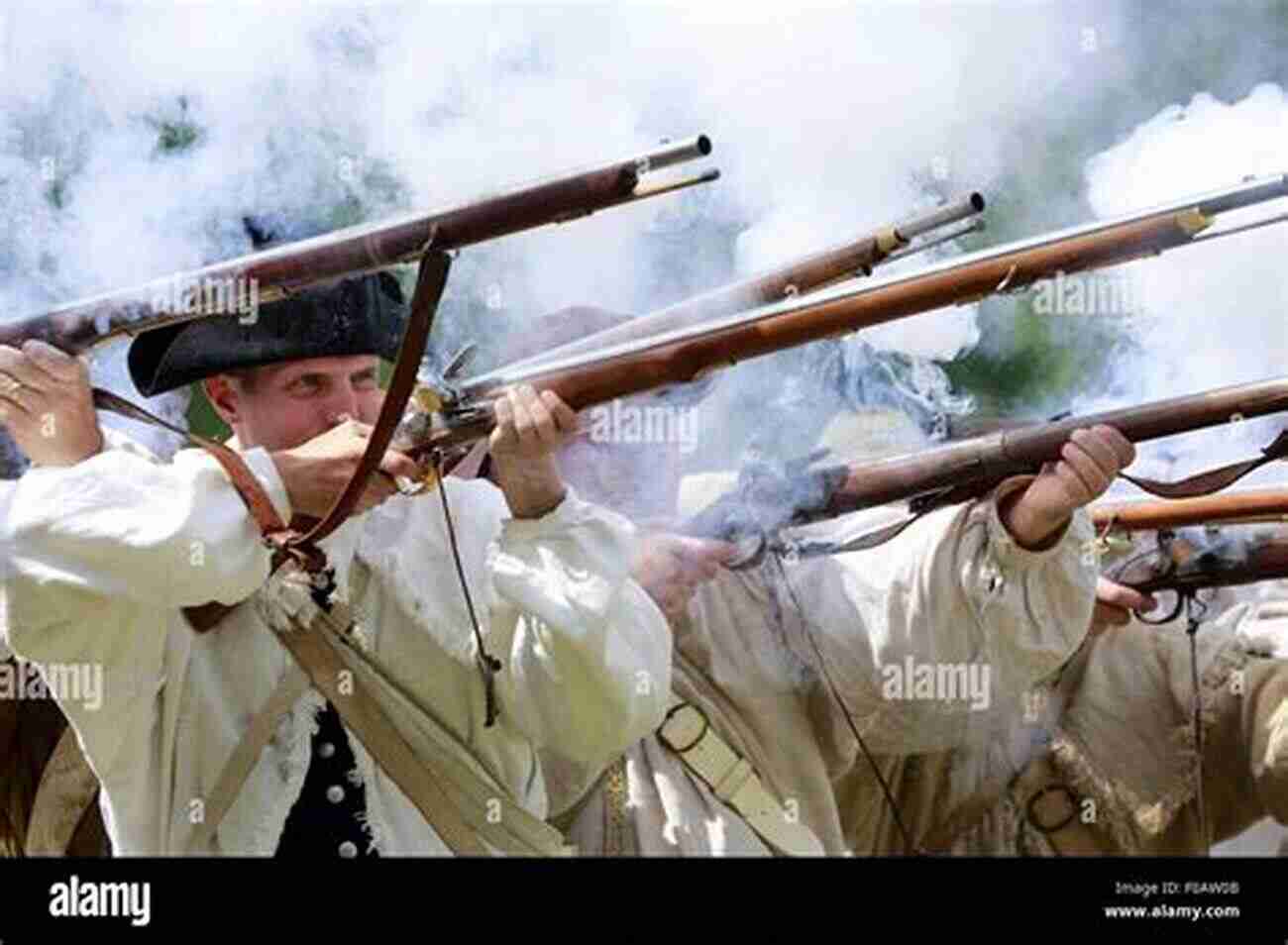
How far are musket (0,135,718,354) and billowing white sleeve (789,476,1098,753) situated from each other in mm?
935

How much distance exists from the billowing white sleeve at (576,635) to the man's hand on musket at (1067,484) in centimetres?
83

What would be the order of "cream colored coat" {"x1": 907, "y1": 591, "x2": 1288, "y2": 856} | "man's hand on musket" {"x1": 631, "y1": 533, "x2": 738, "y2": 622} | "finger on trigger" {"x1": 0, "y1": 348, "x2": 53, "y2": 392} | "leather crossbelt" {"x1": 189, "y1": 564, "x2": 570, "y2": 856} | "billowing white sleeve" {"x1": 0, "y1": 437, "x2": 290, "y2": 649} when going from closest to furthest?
"billowing white sleeve" {"x1": 0, "y1": 437, "x2": 290, "y2": 649}, "leather crossbelt" {"x1": 189, "y1": 564, "x2": 570, "y2": 856}, "finger on trigger" {"x1": 0, "y1": 348, "x2": 53, "y2": 392}, "man's hand on musket" {"x1": 631, "y1": 533, "x2": 738, "y2": 622}, "cream colored coat" {"x1": 907, "y1": 591, "x2": 1288, "y2": 856}

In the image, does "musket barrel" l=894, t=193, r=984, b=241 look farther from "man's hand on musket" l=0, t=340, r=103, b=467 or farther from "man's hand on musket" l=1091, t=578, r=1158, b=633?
"man's hand on musket" l=0, t=340, r=103, b=467

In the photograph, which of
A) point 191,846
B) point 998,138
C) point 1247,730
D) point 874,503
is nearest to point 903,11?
point 998,138

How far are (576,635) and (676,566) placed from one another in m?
0.55

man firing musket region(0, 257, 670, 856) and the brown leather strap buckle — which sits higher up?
man firing musket region(0, 257, 670, 856)

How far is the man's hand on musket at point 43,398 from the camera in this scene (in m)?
7.33

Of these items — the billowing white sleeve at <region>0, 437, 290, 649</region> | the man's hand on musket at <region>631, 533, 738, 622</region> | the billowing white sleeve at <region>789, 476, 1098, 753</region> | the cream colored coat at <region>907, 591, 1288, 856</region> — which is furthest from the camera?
the cream colored coat at <region>907, 591, 1288, 856</region>

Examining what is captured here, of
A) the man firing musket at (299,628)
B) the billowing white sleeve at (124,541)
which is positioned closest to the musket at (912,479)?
the man firing musket at (299,628)

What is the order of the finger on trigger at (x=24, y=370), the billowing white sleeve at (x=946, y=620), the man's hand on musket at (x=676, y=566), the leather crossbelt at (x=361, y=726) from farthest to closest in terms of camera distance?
the billowing white sleeve at (x=946, y=620) < the man's hand on musket at (x=676, y=566) < the finger on trigger at (x=24, y=370) < the leather crossbelt at (x=361, y=726)

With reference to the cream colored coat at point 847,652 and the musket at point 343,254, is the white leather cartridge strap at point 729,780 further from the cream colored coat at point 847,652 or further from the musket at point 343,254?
the musket at point 343,254

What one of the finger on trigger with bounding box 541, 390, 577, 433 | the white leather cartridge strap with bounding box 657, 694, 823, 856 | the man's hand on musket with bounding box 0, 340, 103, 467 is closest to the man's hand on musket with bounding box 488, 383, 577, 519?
the finger on trigger with bounding box 541, 390, 577, 433

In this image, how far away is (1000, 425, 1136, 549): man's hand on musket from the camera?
764 centimetres

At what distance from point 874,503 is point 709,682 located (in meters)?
0.51
